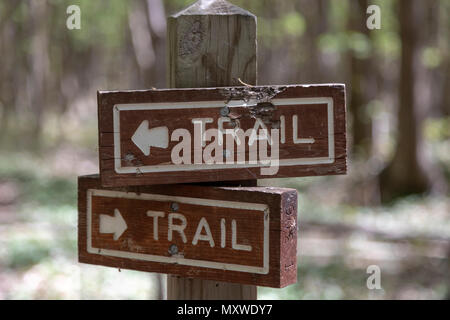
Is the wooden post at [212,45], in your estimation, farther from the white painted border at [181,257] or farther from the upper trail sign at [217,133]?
the white painted border at [181,257]

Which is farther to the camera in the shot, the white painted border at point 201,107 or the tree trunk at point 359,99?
the tree trunk at point 359,99

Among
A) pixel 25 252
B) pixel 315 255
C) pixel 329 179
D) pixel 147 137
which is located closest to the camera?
pixel 147 137

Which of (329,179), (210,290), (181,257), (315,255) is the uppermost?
(181,257)

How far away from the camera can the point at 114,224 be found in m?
2.06

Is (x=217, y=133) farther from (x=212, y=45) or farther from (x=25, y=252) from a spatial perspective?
(x=25, y=252)

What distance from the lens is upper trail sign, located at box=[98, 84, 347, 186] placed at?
1846 mm

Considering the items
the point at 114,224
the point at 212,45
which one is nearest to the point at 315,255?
the point at 114,224

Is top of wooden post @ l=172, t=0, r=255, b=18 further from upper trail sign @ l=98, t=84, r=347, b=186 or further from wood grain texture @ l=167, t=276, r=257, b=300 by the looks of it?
wood grain texture @ l=167, t=276, r=257, b=300

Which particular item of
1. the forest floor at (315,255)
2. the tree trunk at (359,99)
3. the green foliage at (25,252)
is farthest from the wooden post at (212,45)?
the tree trunk at (359,99)

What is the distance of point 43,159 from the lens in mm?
16828

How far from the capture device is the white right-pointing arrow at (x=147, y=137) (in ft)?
6.08

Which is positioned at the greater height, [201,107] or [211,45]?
[211,45]

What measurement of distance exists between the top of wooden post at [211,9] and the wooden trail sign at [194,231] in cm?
58

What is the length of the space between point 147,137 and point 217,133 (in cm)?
22
